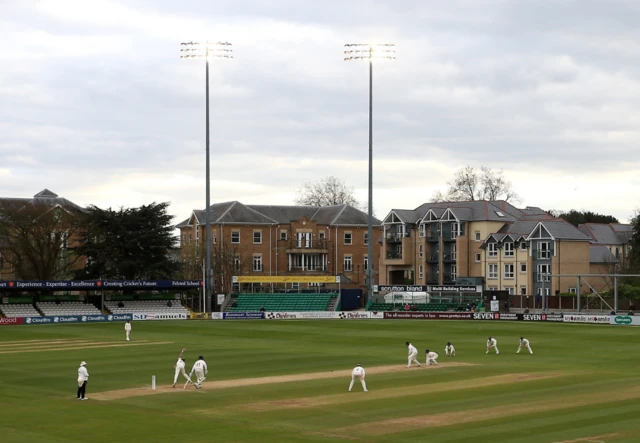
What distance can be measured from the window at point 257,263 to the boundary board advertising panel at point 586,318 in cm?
4609

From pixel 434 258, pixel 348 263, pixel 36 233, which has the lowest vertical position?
pixel 348 263

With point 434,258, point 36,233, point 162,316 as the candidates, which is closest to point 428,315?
point 434,258

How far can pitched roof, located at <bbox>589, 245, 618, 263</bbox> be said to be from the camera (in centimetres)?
10975

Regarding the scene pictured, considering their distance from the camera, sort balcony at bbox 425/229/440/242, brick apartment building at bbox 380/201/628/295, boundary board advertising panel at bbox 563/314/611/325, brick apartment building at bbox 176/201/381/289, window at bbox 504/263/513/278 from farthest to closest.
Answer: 1. brick apartment building at bbox 176/201/381/289
2. balcony at bbox 425/229/440/242
3. window at bbox 504/263/513/278
4. brick apartment building at bbox 380/201/628/295
5. boundary board advertising panel at bbox 563/314/611/325

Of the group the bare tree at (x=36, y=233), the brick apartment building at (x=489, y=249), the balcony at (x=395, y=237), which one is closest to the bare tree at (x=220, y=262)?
the bare tree at (x=36, y=233)

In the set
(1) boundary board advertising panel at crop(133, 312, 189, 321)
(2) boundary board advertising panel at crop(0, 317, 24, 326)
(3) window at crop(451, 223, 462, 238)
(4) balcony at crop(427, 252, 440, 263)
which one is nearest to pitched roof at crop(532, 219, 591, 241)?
(3) window at crop(451, 223, 462, 238)

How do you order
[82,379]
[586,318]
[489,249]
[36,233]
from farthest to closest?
[489,249]
[36,233]
[586,318]
[82,379]

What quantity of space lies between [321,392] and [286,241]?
84659mm

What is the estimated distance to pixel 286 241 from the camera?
118312mm

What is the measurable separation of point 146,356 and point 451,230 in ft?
223

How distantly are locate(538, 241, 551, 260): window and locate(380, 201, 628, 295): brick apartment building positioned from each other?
11 cm

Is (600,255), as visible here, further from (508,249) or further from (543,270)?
(508,249)

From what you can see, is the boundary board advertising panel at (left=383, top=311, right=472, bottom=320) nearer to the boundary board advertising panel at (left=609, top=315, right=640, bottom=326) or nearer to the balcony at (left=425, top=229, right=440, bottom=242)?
the boundary board advertising panel at (left=609, top=315, right=640, bottom=326)

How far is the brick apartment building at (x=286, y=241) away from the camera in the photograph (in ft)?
383
